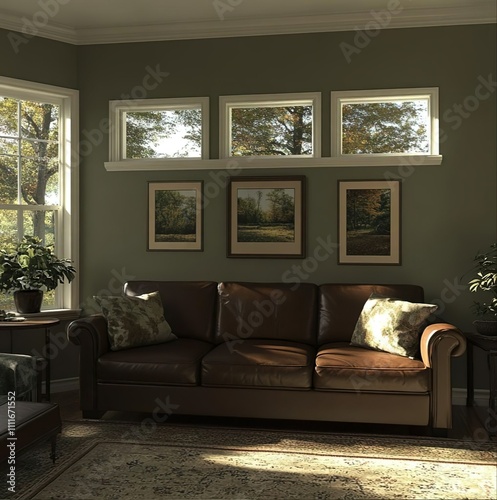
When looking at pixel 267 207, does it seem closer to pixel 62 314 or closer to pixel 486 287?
pixel 486 287

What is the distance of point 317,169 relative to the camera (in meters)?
5.13

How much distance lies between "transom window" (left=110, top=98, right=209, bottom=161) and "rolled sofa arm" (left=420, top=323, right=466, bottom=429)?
257 centimetres

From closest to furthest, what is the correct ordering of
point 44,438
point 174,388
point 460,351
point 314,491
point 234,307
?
point 314,491
point 44,438
point 460,351
point 174,388
point 234,307

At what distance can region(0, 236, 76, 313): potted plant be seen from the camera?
476 centimetres

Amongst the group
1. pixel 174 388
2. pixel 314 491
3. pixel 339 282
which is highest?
pixel 339 282

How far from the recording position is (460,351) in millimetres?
3891

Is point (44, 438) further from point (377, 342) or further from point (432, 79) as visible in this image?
point (432, 79)

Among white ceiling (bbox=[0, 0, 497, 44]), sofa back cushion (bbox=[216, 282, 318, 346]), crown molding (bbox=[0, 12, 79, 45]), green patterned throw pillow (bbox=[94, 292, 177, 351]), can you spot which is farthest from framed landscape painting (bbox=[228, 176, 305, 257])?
crown molding (bbox=[0, 12, 79, 45])

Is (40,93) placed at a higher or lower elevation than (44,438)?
higher

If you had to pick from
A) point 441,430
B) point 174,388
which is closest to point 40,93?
point 174,388

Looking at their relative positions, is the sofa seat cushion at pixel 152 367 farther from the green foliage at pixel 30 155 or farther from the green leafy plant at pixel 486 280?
the green leafy plant at pixel 486 280

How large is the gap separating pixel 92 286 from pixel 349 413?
261cm

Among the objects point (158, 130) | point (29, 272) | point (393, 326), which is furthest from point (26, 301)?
point (393, 326)

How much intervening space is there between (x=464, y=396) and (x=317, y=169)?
2.21 m
